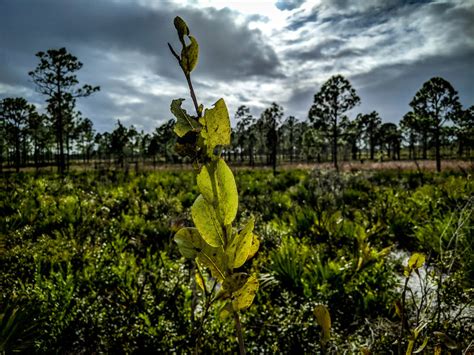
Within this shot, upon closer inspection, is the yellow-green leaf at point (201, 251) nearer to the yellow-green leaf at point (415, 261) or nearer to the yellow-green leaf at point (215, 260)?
the yellow-green leaf at point (215, 260)

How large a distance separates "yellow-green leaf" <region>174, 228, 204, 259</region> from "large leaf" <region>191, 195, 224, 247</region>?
0.05 meters

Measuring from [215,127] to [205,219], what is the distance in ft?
0.33

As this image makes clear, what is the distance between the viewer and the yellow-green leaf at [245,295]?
35 cm

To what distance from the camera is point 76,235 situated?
4906mm

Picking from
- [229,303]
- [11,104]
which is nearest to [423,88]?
[229,303]

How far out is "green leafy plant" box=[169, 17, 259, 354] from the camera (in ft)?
0.98

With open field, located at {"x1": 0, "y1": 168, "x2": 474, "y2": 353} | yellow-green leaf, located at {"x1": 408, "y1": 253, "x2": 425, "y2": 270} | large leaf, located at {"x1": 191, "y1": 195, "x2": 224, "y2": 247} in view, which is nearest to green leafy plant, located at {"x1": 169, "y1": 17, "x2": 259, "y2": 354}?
large leaf, located at {"x1": 191, "y1": 195, "x2": 224, "y2": 247}

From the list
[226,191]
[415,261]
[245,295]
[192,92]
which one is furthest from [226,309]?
[415,261]

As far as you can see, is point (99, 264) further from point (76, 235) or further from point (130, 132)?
point (130, 132)

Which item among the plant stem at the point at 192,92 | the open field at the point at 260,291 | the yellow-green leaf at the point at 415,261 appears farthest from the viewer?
the open field at the point at 260,291

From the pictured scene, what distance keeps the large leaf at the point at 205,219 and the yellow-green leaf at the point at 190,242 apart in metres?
0.05

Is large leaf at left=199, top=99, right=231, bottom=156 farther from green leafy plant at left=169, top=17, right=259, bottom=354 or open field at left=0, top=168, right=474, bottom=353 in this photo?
open field at left=0, top=168, right=474, bottom=353

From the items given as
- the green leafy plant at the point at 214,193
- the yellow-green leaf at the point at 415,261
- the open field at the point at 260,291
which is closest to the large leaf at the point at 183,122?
the green leafy plant at the point at 214,193

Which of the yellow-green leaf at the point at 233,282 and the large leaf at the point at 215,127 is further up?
the large leaf at the point at 215,127
